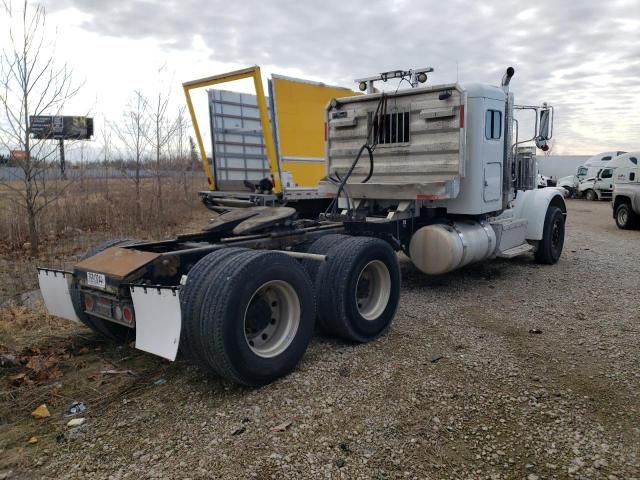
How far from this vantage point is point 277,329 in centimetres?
413

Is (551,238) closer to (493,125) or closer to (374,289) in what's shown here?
(493,125)

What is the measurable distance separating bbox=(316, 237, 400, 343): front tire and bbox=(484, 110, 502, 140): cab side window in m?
2.78

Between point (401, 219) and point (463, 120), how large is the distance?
5.03ft

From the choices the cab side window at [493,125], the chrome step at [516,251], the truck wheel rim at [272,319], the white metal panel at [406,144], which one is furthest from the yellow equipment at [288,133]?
the truck wheel rim at [272,319]

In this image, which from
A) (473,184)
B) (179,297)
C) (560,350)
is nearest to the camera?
(179,297)

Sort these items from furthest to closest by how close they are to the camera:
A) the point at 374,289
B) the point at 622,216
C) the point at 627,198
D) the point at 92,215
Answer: the point at 622,216 → the point at 627,198 → the point at 92,215 → the point at 374,289

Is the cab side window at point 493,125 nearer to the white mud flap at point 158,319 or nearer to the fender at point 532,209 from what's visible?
the fender at point 532,209

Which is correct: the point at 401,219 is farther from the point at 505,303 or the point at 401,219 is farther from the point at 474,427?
the point at 474,427

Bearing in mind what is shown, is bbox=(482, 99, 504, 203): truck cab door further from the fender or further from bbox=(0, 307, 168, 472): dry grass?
bbox=(0, 307, 168, 472): dry grass

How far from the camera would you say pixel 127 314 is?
12.4 ft

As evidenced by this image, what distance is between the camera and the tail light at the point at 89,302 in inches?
160

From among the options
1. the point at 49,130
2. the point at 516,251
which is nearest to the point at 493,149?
the point at 516,251

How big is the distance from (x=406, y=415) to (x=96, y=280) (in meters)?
2.53

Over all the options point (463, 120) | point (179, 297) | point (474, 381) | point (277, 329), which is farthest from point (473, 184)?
point (179, 297)
